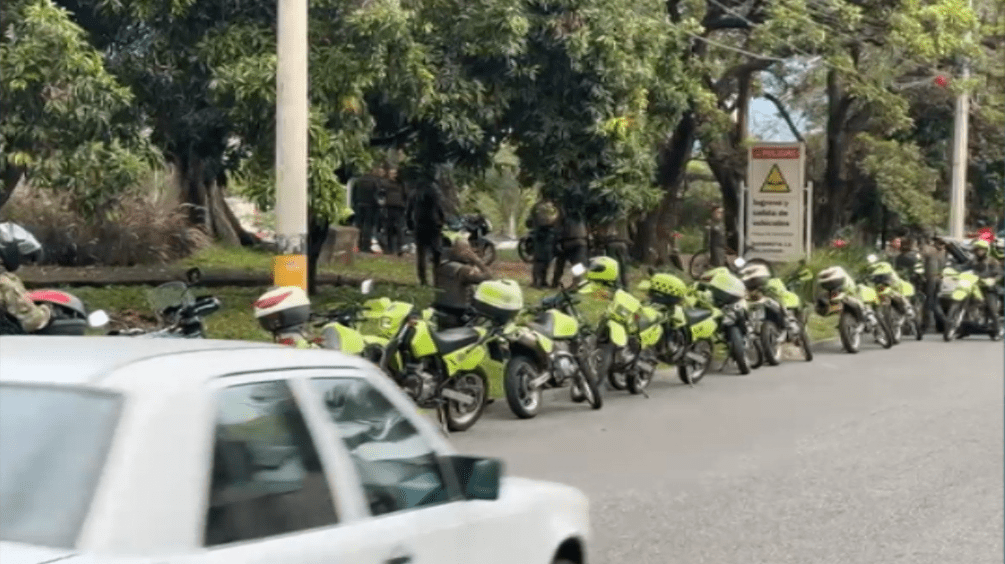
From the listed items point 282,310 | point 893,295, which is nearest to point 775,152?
point 893,295

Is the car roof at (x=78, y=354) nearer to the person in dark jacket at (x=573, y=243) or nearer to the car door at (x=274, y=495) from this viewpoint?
the car door at (x=274, y=495)

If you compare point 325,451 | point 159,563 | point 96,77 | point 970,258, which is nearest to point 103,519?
point 159,563

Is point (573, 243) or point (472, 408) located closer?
point (472, 408)

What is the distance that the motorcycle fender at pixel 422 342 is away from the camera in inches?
488

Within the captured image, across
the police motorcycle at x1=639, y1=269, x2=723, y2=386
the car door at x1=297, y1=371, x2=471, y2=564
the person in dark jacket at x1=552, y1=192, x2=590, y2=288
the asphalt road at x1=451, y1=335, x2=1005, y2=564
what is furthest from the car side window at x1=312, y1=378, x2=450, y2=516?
the person in dark jacket at x1=552, y1=192, x2=590, y2=288

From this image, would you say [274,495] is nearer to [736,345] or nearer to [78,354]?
[78,354]

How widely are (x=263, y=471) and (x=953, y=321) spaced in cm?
2002

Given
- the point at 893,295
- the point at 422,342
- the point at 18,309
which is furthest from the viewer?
the point at 893,295

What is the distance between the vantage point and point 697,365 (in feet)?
55.4

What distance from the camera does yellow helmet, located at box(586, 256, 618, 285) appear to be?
1531 centimetres

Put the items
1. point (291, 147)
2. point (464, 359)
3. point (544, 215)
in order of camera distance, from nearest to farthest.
A: point (291, 147) < point (464, 359) < point (544, 215)

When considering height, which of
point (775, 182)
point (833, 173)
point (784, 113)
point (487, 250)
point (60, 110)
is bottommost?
point (487, 250)

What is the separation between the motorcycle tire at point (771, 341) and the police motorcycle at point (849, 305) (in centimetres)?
203

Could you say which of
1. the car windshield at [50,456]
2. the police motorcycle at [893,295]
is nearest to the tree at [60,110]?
the car windshield at [50,456]
